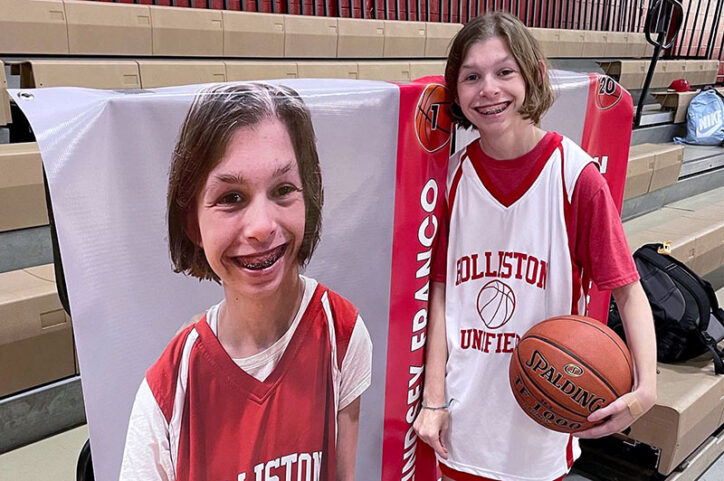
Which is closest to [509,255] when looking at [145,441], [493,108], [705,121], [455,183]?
[455,183]

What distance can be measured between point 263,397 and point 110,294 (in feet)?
1.18

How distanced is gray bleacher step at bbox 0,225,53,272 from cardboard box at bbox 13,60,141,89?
0.67 m

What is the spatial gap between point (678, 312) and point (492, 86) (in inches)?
63.6

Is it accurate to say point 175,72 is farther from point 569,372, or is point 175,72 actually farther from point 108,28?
point 569,372

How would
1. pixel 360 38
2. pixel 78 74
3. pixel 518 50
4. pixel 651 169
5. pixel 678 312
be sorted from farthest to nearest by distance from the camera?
1. pixel 360 38
2. pixel 651 169
3. pixel 78 74
4. pixel 678 312
5. pixel 518 50

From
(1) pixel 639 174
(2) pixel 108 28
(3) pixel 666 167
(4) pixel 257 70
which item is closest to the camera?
(2) pixel 108 28

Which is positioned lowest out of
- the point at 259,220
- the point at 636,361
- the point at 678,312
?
the point at 678,312

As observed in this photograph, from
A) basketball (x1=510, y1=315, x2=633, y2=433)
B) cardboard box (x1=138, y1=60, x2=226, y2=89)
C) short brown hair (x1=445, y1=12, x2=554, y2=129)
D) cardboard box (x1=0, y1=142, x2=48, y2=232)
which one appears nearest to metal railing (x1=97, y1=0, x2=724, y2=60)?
cardboard box (x1=138, y1=60, x2=226, y2=89)

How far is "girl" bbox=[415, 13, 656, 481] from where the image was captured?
4.08 feet

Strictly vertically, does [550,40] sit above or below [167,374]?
above

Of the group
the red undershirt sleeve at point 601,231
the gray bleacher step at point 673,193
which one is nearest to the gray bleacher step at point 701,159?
the gray bleacher step at point 673,193

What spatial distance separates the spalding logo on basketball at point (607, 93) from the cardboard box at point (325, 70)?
89.2 inches

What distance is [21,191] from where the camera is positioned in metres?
1.95

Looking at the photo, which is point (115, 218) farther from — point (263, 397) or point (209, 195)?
point (263, 397)
